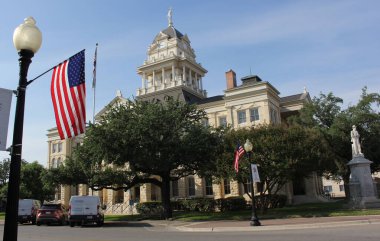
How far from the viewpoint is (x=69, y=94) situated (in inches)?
373

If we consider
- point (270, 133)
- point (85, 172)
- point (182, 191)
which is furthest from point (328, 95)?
point (85, 172)

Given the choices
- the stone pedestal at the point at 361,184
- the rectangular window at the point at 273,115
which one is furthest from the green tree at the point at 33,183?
the stone pedestal at the point at 361,184

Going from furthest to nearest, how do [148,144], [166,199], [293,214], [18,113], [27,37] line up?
1. [166,199]
2. [148,144]
3. [293,214]
4. [27,37]
5. [18,113]

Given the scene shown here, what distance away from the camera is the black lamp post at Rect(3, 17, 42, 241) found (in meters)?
6.44

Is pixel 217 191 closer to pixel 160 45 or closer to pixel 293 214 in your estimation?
pixel 293 214

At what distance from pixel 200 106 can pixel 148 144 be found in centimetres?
2541

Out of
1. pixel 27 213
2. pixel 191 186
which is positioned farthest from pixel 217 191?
pixel 27 213

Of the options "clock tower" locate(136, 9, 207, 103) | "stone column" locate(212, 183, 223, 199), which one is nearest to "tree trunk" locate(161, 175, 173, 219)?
"stone column" locate(212, 183, 223, 199)

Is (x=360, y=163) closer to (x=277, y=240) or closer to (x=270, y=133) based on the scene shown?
(x=270, y=133)

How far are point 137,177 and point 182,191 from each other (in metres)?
17.5

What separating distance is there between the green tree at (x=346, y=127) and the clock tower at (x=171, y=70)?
2532cm

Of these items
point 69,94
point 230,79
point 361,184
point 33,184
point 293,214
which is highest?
point 230,79

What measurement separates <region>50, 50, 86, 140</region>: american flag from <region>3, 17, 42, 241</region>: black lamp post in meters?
2.01

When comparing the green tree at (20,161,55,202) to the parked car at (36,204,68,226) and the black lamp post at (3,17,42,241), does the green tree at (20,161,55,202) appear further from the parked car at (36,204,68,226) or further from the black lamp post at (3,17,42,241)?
the black lamp post at (3,17,42,241)
